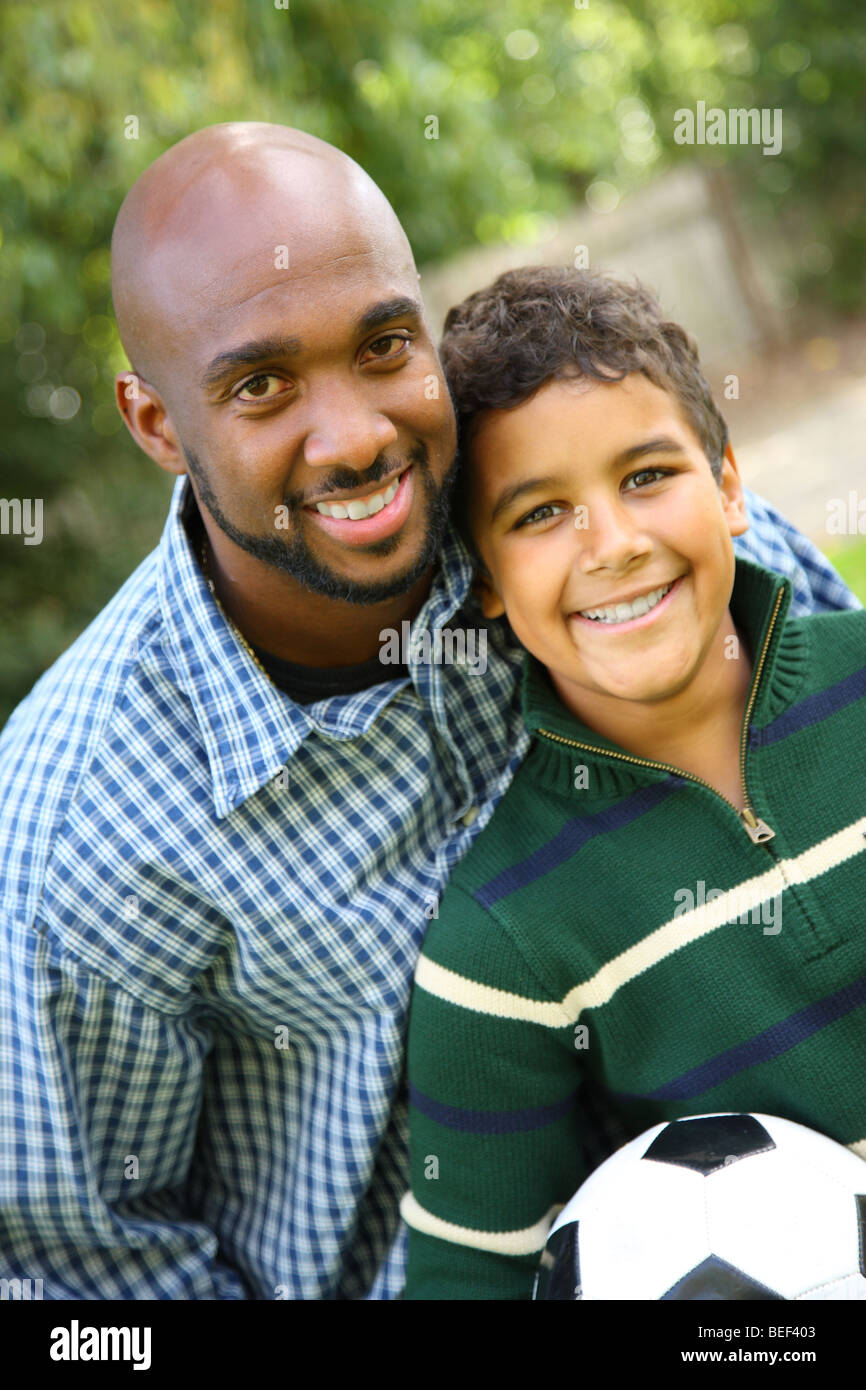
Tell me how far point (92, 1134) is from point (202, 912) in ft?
1.54

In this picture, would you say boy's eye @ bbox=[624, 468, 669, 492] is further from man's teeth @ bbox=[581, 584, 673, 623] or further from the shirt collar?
the shirt collar

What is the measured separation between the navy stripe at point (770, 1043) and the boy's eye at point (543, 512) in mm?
819

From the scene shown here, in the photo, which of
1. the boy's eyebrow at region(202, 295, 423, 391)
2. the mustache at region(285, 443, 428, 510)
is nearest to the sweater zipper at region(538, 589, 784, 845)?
the mustache at region(285, 443, 428, 510)

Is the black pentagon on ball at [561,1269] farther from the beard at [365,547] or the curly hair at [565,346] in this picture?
the curly hair at [565,346]

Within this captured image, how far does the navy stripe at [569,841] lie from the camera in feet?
6.87

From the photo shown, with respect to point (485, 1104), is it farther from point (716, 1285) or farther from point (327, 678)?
point (327, 678)

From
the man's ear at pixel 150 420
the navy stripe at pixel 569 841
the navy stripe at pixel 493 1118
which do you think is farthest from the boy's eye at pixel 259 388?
the navy stripe at pixel 493 1118

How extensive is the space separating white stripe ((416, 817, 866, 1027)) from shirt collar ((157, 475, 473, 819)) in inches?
16.6

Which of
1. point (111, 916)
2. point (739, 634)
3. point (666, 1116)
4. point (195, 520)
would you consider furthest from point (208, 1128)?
point (739, 634)

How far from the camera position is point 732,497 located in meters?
2.22

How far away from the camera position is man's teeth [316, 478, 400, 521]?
212 cm
